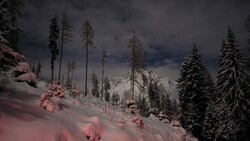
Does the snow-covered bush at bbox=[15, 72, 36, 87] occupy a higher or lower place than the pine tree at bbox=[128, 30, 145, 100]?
lower

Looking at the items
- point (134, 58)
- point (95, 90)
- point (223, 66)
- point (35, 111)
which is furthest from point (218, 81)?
point (95, 90)

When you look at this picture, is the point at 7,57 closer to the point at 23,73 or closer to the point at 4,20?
the point at 4,20

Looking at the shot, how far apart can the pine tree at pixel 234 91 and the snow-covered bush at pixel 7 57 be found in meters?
27.7

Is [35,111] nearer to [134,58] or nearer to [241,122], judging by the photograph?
[241,122]

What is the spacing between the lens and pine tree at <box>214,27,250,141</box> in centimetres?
2891

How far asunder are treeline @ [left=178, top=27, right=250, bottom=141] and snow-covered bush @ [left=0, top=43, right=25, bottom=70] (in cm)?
2707

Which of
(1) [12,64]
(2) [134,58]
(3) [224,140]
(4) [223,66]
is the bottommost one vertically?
(3) [224,140]

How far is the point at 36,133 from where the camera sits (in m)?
6.29

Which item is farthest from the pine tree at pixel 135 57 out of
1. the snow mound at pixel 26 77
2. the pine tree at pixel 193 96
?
the snow mound at pixel 26 77

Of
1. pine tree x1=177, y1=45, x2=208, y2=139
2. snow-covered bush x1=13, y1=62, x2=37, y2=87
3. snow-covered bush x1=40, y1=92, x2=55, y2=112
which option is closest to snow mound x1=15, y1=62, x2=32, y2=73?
snow-covered bush x1=13, y1=62, x2=37, y2=87

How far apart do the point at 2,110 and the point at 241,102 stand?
29126 mm

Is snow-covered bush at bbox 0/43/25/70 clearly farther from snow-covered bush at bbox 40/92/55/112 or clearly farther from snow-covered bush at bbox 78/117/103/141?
snow-covered bush at bbox 78/117/103/141

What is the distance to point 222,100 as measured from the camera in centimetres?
3141

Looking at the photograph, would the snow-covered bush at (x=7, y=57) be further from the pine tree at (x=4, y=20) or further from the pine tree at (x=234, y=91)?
the pine tree at (x=234, y=91)
